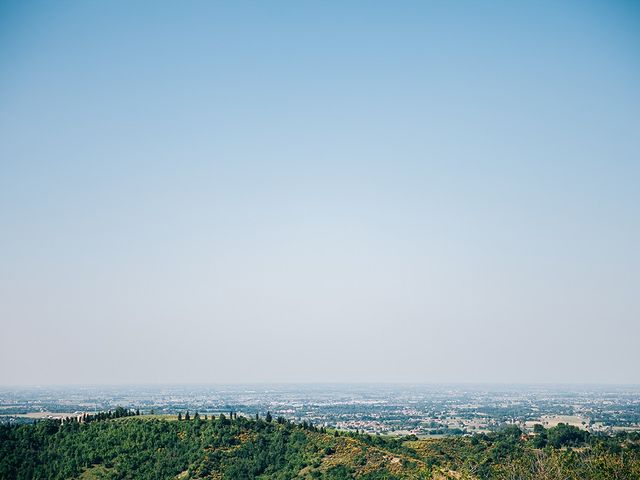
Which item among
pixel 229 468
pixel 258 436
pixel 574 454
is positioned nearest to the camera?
pixel 574 454

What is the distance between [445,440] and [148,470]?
36929 millimetres

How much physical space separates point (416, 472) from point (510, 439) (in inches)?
942

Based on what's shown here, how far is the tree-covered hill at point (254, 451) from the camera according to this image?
63.8 metres

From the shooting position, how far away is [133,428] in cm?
8325

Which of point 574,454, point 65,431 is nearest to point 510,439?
point 574,454

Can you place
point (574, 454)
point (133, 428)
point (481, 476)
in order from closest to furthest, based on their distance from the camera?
1. point (481, 476)
2. point (574, 454)
3. point (133, 428)

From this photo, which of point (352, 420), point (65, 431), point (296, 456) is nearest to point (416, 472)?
point (296, 456)

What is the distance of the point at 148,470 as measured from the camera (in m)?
74.2

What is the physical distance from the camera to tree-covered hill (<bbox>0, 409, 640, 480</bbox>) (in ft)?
209

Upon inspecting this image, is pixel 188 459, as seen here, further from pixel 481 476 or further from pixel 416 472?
pixel 481 476

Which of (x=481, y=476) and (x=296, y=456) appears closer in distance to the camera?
(x=481, y=476)

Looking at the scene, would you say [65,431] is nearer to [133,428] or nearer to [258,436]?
[133,428]

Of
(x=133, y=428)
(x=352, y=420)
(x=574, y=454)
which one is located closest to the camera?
(x=574, y=454)

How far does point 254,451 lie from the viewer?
243ft
